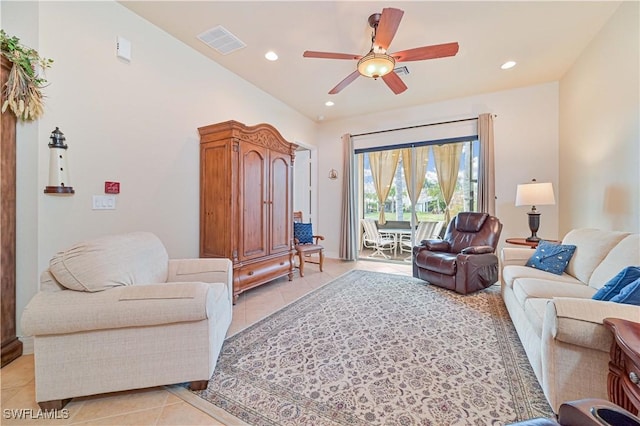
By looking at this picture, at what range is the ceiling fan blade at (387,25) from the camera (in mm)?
1919

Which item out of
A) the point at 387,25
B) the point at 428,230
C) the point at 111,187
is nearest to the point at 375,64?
the point at 387,25

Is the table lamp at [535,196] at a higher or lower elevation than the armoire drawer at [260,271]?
higher

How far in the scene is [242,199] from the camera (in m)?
2.93

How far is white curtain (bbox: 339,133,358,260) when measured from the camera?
16.9 feet

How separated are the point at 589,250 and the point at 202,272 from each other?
325 centimetres

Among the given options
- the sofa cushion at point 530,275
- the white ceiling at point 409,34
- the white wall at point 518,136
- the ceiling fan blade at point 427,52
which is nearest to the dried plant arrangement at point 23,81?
the white ceiling at point 409,34

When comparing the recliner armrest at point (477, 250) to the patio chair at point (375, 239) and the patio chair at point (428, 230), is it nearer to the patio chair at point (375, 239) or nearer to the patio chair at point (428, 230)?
the patio chair at point (428, 230)

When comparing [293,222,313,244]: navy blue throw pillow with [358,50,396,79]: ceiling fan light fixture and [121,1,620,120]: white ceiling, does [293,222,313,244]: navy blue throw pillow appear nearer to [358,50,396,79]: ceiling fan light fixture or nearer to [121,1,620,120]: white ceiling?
[121,1,620,120]: white ceiling

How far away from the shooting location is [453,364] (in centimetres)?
173

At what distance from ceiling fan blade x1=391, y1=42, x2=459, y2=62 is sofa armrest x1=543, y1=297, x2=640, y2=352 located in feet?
6.87

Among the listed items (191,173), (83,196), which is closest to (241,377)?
(83,196)

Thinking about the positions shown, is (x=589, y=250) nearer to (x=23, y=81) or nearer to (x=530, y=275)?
(x=530, y=275)

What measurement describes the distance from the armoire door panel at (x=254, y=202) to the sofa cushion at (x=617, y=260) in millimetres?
3117

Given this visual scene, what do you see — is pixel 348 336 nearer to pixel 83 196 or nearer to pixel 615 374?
pixel 615 374
